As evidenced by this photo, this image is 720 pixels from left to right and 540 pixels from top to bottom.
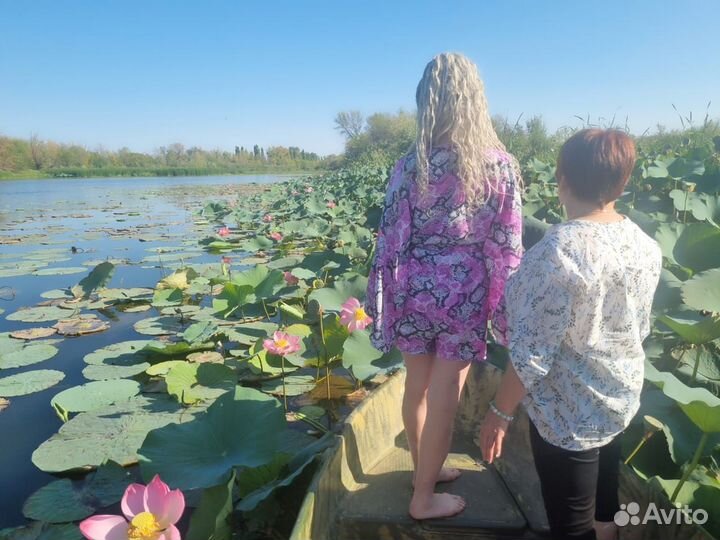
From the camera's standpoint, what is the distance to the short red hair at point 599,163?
0.86m

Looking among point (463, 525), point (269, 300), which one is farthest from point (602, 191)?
point (269, 300)

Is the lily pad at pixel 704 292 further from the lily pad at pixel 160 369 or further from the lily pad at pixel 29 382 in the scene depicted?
the lily pad at pixel 29 382

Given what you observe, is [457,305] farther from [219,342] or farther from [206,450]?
[219,342]

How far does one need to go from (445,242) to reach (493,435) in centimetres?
43

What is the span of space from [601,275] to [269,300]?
2.51 meters

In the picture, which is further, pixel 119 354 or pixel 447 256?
pixel 119 354

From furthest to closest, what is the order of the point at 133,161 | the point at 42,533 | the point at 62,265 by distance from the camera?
the point at 133,161 → the point at 62,265 → the point at 42,533

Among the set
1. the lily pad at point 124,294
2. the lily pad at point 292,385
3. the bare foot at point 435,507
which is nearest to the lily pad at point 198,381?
the lily pad at point 292,385

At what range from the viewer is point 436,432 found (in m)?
1.19

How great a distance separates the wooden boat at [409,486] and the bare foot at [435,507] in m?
0.02

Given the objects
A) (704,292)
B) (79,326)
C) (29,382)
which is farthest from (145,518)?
(79,326)

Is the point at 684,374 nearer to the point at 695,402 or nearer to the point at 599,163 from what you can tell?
the point at 695,402

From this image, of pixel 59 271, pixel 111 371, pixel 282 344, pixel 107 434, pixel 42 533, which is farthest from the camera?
pixel 59 271

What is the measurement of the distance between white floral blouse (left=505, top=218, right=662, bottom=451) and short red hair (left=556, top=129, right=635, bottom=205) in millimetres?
57
